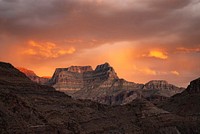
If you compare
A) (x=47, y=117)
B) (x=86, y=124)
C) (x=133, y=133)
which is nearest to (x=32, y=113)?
(x=47, y=117)

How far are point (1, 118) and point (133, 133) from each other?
69440 millimetres

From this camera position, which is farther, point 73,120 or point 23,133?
point 73,120

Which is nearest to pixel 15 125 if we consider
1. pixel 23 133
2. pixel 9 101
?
pixel 23 133

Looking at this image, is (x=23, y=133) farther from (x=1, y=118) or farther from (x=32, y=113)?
(x=32, y=113)

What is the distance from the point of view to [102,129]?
623 ft

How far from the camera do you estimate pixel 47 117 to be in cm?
17662

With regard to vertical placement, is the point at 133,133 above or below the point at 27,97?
below

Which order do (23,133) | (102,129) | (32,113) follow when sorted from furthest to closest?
(102,129)
(32,113)
(23,133)

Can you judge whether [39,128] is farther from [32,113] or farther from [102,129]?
[102,129]

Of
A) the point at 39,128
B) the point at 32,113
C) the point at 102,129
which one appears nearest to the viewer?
the point at 39,128

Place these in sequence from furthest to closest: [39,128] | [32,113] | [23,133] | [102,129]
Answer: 1. [102,129]
2. [32,113]
3. [39,128]
4. [23,133]

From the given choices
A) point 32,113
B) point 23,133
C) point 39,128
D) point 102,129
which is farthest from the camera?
point 102,129

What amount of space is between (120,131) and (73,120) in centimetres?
2175

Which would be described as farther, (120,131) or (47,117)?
(120,131)
